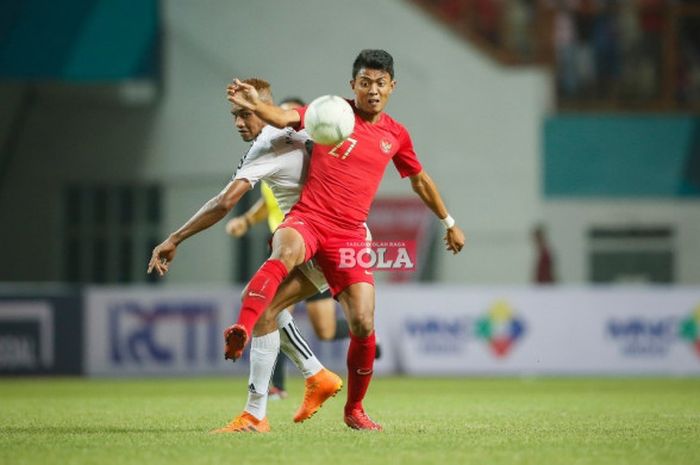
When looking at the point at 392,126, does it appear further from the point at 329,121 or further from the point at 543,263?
the point at 543,263

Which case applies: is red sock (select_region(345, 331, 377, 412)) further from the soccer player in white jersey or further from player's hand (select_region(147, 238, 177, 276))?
player's hand (select_region(147, 238, 177, 276))

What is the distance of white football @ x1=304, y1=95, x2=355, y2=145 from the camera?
806cm

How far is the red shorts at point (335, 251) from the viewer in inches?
329

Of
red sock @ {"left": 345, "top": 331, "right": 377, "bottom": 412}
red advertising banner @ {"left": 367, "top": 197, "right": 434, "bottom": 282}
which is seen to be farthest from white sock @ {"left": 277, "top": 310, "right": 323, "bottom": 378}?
red advertising banner @ {"left": 367, "top": 197, "right": 434, "bottom": 282}

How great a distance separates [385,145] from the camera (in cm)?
857

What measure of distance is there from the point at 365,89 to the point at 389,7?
50.1 feet

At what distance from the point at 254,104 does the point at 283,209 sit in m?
1.06

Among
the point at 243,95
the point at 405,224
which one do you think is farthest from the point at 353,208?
the point at 405,224

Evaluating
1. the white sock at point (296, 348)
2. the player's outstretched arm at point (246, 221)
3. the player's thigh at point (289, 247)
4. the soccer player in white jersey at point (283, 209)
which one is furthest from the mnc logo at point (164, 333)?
the player's thigh at point (289, 247)

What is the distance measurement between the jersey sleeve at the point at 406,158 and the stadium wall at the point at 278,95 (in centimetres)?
1414

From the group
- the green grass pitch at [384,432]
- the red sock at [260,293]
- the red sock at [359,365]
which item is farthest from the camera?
the red sock at [359,365]

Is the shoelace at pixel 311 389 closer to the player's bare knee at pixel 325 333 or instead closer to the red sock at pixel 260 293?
the red sock at pixel 260 293

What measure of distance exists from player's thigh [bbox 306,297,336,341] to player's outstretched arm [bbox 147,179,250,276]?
3676mm

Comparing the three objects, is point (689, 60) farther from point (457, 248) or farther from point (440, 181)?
point (457, 248)
